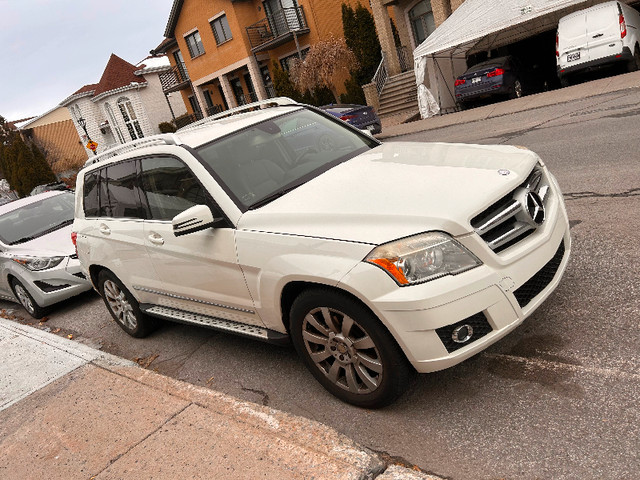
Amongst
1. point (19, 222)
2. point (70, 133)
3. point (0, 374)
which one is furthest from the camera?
point (70, 133)

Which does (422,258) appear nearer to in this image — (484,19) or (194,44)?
(484,19)

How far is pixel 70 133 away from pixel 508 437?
188 ft

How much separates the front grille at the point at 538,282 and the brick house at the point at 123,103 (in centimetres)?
4984

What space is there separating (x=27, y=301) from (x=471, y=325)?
694 cm

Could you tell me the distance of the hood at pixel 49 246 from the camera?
7547 mm

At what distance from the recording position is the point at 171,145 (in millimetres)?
4105

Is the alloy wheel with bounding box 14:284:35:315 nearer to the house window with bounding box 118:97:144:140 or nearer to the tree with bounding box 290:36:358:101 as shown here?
the tree with bounding box 290:36:358:101

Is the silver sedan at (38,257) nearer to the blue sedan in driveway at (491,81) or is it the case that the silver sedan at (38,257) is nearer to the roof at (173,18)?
the blue sedan in driveway at (491,81)

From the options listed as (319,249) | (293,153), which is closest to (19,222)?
(293,153)

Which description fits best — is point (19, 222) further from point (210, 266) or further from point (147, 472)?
point (147, 472)

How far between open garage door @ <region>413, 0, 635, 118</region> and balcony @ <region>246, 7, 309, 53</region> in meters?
11.0

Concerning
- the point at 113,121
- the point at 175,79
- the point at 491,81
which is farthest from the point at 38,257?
the point at 113,121

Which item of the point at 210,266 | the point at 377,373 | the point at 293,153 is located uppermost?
the point at 293,153

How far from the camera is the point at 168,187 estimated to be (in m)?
4.18
